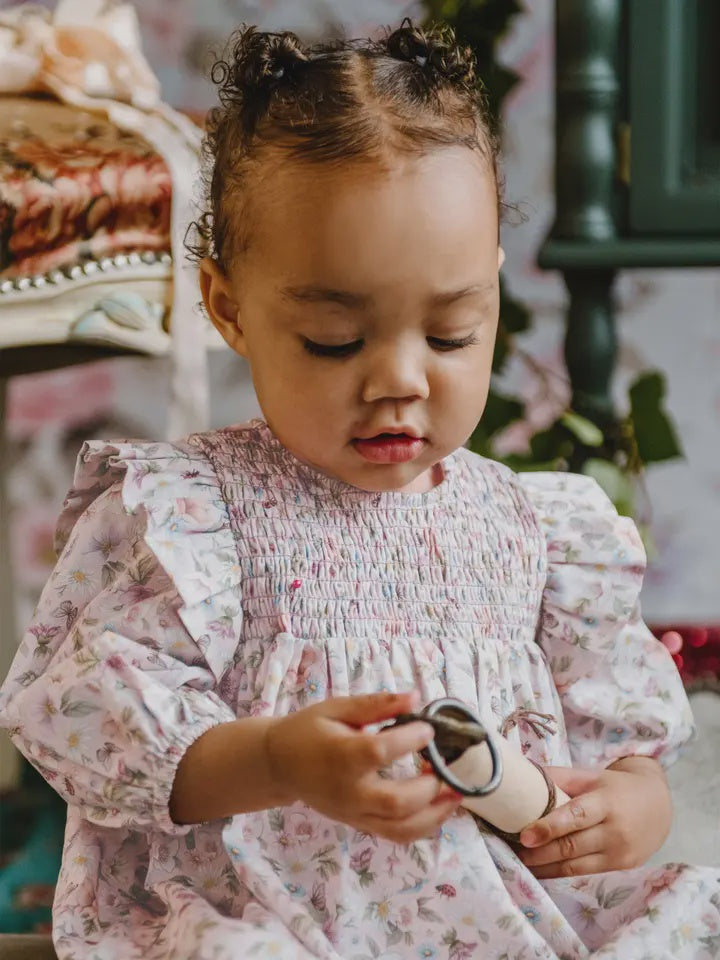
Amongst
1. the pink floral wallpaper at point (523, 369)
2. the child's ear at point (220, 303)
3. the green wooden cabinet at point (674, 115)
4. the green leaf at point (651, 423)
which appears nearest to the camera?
the child's ear at point (220, 303)

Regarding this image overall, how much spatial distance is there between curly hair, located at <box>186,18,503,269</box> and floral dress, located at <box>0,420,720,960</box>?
0.64ft

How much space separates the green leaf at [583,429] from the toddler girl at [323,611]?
38cm

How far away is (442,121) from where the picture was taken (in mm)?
817

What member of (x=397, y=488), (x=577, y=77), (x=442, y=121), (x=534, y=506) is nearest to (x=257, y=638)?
(x=397, y=488)

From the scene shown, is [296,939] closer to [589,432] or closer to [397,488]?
[397,488]

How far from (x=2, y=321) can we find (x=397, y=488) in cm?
60

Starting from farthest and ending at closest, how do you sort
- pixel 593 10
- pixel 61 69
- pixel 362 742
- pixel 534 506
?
pixel 61 69 → pixel 593 10 → pixel 534 506 → pixel 362 742

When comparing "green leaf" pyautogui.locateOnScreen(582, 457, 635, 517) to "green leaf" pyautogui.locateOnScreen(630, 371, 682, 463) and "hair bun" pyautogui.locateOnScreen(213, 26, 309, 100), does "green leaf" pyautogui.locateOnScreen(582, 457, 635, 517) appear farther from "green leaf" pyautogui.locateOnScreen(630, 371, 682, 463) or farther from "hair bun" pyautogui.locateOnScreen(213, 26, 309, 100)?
"hair bun" pyautogui.locateOnScreen(213, 26, 309, 100)

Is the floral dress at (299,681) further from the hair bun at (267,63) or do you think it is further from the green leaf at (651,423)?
the green leaf at (651,423)

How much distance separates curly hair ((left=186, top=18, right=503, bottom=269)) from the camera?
792 millimetres

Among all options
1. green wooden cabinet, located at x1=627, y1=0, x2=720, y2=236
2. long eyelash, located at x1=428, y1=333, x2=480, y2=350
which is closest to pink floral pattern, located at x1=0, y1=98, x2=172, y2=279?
green wooden cabinet, located at x1=627, y1=0, x2=720, y2=236

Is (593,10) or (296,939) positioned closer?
(296,939)

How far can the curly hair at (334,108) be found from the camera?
792 mm

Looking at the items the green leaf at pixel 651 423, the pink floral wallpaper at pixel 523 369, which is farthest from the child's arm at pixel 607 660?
the pink floral wallpaper at pixel 523 369
